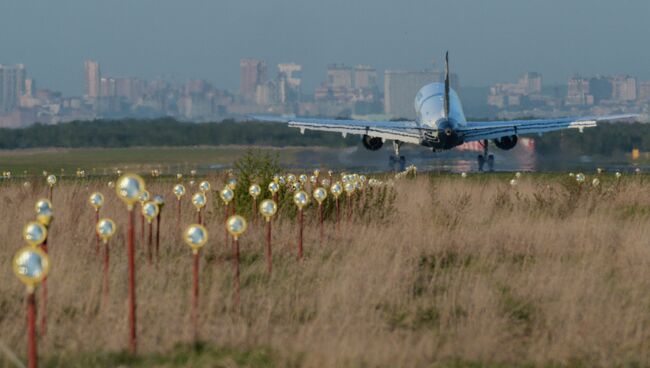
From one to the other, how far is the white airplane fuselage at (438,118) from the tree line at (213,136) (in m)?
16.7

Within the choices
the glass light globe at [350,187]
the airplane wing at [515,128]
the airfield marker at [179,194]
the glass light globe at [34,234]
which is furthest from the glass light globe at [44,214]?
the airplane wing at [515,128]

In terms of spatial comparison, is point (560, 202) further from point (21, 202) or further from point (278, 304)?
point (278, 304)

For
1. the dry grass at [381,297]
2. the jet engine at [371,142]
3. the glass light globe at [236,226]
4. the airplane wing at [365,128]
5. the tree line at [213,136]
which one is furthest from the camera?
the tree line at [213,136]

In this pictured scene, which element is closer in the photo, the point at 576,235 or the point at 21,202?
the point at 576,235

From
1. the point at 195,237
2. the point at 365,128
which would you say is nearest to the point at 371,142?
the point at 365,128

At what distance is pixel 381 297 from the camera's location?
17156mm

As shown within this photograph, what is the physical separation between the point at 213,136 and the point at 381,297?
9554 cm

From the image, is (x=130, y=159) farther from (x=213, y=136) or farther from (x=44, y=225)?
(x=44, y=225)

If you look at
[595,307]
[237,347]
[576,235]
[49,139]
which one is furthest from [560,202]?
[49,139]

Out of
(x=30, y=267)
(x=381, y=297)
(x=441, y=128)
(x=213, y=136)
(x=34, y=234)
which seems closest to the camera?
(x=30, y=267)

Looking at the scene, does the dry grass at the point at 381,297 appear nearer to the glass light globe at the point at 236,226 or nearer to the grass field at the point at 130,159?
the glass light globe at the point at 236,226

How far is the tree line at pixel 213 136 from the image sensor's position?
9600 centimetres

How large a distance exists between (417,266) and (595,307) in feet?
15.6

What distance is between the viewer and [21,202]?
33688 mm
